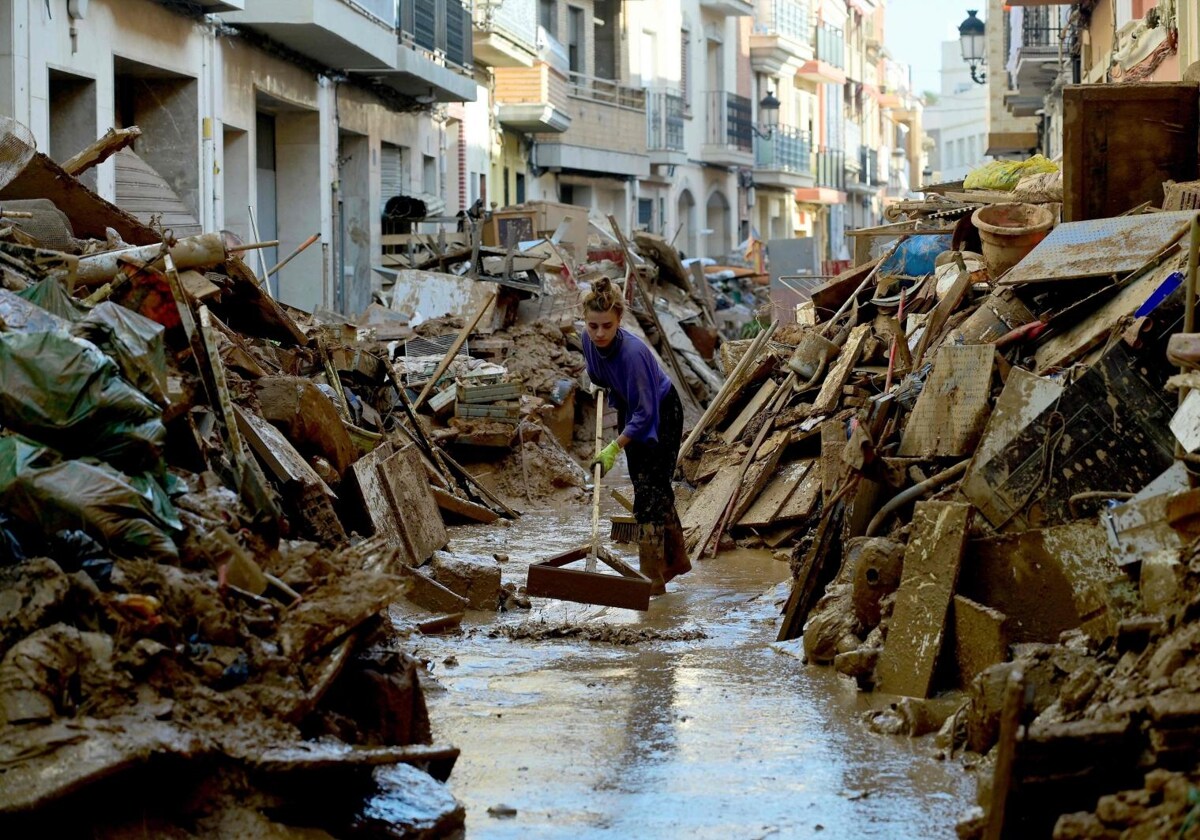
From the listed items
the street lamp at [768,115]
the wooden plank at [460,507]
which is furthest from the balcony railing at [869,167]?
the wooden plank at [460,507]

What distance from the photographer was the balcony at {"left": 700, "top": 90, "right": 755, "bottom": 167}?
146 feet

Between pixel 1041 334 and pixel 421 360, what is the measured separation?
26.2 feet

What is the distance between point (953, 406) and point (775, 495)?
3223mm

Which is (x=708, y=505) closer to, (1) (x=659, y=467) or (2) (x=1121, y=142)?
(1) (x=659, y=467)

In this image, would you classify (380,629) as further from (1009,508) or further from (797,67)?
(797,67)

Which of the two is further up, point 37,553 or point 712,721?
point 37,553

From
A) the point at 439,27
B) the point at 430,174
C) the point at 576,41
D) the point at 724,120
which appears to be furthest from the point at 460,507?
the point at 724,120

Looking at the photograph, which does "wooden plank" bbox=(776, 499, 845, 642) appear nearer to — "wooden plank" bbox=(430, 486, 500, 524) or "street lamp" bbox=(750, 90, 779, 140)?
"wooden plank" bbox=(430, 486, 500, 524)

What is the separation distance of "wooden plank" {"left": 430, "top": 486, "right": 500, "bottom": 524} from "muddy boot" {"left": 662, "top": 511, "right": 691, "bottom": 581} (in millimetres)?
3176

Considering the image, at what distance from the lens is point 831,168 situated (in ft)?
192

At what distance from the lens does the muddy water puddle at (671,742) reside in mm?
4715

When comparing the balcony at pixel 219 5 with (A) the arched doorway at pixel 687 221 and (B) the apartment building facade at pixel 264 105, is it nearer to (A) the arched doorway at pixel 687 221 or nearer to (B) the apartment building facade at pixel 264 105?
(B) the apartment building facade at pixel 264 105

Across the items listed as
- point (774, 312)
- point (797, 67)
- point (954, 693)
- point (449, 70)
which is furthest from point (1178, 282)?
point (797, 67)

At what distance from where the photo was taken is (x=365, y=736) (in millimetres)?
5000
